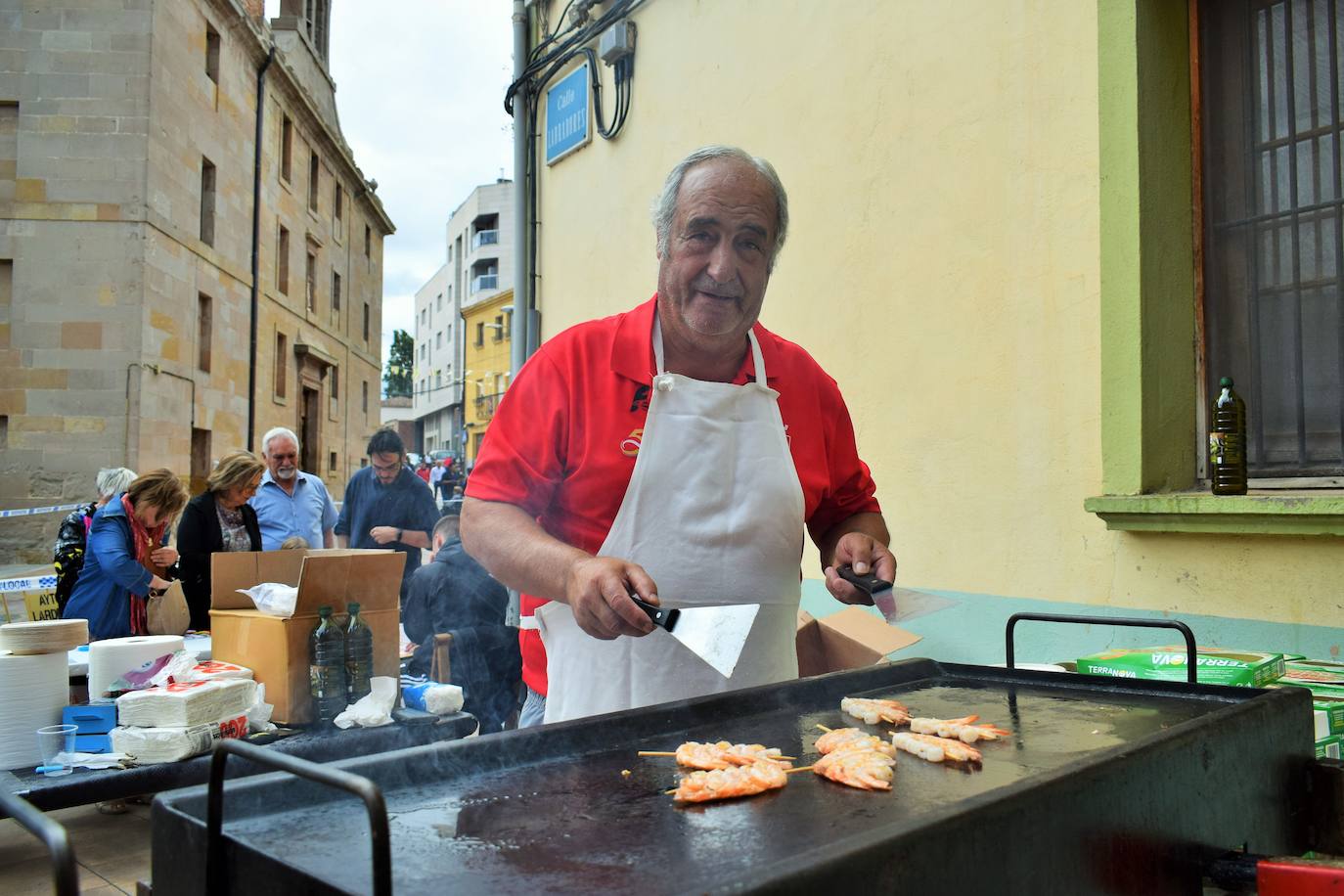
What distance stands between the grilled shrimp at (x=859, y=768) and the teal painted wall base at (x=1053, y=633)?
551 millimetres

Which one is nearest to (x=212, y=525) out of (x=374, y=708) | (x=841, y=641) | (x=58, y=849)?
(x=374, y=708)

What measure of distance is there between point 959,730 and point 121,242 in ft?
53.1

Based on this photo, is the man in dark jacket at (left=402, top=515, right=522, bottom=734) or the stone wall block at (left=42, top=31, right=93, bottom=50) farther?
the stone wall block at (left=42, top=31, right=93, bottom=50)

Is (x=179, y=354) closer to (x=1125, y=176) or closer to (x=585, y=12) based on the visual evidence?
(x=585, y=12)

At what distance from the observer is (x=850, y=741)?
5.24 ft

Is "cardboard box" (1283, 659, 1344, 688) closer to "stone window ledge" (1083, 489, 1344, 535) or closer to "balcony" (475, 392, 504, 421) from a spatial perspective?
"stone window ledge" (1083, 489, 1344, 535)

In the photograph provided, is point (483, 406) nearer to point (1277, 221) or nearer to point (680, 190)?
point (1277, 221)

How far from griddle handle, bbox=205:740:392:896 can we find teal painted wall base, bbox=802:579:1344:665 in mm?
1353

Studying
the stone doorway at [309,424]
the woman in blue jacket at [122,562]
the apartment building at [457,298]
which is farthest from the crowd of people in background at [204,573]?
the apartment building at [457,298]

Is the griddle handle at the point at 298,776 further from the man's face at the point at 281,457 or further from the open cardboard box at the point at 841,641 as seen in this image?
the man's face at the point at 281,457

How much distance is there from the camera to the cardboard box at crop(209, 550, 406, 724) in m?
3.44

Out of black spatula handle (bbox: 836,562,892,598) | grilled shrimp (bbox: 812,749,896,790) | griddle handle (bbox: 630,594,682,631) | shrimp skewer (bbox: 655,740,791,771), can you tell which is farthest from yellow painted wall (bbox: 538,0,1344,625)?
griddle handle (bbox: 630,594,682,631)

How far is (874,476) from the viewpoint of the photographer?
14.5ft

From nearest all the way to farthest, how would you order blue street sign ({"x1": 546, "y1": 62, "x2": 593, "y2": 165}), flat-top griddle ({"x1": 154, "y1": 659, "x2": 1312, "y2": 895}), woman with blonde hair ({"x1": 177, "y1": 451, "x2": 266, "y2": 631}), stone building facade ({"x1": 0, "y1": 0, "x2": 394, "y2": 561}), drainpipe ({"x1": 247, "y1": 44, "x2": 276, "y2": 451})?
flat-top griddle ({"x1": 154, "y1": 659, "x2": 1312, "y2": 895}) → woman with blonde hair ({"x1": 177, "y1": 451, "x2": 266, "y2": 631}) → blue street sign ({"x1": 546, "y1": 62, "x2": 593, "y2": 165}) → stone building facade ({"x1": 0, "y1": 0, "x2": 394, "y2": 561}) → drainpipe ({"x1": 247, "y1": 44, "x2": 276, "y2": 451})
